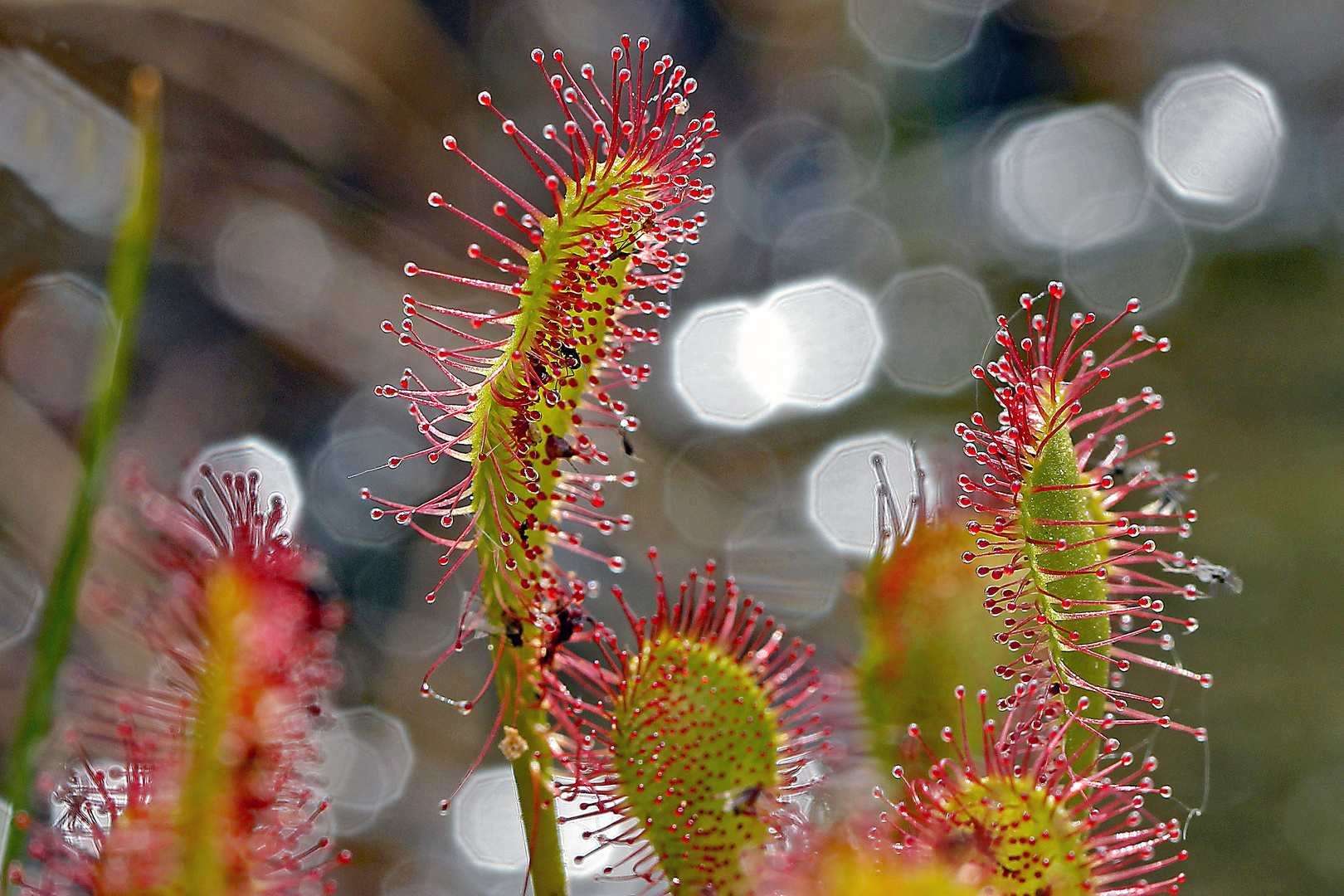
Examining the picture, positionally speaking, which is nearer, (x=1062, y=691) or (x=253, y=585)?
(x=253, y=585)

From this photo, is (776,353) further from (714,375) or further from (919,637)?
(919,637)

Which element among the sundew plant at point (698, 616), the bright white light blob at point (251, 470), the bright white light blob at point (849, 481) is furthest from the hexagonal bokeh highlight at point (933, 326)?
the sundew plant at point (698, 616)

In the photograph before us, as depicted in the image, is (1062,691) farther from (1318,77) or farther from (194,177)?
(1318,77)

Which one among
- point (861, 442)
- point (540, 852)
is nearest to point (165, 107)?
point (861, 442)

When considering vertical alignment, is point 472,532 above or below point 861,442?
below

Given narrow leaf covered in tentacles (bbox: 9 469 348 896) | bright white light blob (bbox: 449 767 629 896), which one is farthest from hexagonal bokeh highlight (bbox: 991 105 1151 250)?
narrow leaf covered in tentacles (bbox: 9 469 348 896)

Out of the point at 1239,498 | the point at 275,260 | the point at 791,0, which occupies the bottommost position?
the point at 1239,498

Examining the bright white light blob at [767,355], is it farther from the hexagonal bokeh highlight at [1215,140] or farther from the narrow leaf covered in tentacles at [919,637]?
the narrow leaf covered in tentacles at [919,637]
